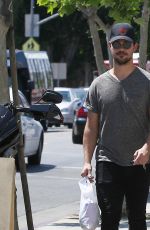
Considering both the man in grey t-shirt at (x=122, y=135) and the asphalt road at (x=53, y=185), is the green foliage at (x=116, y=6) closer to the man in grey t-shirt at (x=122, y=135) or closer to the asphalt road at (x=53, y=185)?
the asphalt road at (x=53, y=185)

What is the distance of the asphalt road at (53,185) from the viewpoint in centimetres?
1180

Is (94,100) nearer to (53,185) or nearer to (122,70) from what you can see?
(122,70)

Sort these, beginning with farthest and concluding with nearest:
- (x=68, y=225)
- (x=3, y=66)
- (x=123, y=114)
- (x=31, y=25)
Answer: (x=31, y=25) → (x=68, y=225) → (x=3, y=66) → (x=123, y=114)

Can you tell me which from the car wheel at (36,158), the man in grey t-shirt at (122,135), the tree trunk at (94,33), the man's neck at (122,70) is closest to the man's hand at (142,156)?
Result: the man in grey t-shirt at (122,135)

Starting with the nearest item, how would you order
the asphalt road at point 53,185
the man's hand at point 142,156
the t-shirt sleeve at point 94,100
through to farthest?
the man's hand at point 142,156 < the t-shirt sleeve at point 94,100 < the asphalt road at point 53,185

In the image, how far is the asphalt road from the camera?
38.7 ft

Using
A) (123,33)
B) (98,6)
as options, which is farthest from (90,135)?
(98,6)

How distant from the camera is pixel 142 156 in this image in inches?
245

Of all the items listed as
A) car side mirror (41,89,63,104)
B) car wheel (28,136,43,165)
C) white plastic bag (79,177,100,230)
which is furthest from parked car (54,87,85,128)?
white plastic bag (79,177,100,230)

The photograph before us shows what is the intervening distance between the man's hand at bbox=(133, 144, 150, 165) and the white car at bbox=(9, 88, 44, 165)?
36.6ft

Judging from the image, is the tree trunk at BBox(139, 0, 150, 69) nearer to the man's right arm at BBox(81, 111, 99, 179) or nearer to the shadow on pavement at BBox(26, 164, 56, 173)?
the man's right arm at BBox(81, 111, 99, 179)

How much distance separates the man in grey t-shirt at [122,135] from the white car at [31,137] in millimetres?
10992

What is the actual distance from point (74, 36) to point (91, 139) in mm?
54261

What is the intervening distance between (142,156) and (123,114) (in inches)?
13.9
